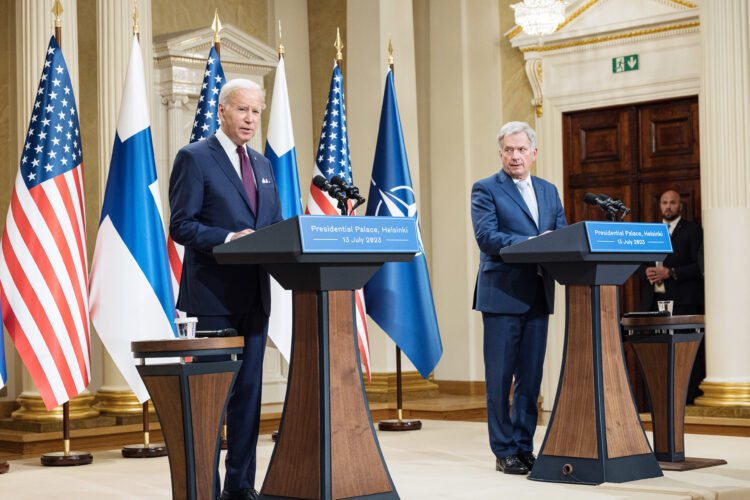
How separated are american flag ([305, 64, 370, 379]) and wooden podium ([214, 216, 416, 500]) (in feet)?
10.9

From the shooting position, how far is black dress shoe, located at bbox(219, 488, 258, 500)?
3.71 m

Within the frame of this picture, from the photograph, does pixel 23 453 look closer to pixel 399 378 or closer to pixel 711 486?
pixel 399 378

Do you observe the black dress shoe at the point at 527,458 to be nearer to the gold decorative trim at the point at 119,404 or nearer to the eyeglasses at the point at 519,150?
the eyeglasses at the point at 519,150

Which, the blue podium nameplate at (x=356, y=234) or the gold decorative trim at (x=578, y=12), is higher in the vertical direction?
the gold decorative trim at (x=578, y=12)

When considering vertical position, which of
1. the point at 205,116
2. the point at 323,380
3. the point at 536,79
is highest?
the point at 536,79

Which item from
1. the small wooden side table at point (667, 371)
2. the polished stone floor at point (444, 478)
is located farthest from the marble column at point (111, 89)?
the small wooden side table at point (667, 371)

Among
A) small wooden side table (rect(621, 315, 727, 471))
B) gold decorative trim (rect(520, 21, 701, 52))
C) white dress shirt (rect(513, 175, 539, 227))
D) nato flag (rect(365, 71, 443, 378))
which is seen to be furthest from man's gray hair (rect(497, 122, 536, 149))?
gold decorative trim (rect(520, 21, 701, 52))

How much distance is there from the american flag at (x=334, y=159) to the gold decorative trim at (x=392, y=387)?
1.20 m

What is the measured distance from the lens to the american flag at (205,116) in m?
6.18

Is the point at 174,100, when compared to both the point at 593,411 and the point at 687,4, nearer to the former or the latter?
the point at 687,4

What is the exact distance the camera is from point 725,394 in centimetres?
688

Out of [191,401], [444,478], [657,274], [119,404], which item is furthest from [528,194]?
[119,404]

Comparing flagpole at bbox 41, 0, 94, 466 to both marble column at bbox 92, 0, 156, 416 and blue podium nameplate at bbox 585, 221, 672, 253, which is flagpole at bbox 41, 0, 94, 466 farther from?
blue podium nameplate at bbox 585, 221, 672, 253

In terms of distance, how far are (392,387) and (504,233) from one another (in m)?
3.85
